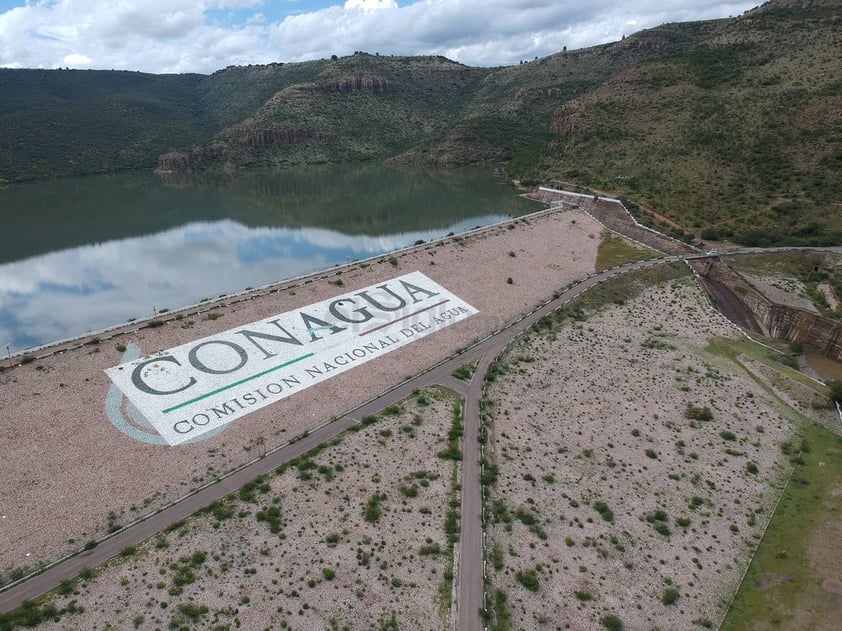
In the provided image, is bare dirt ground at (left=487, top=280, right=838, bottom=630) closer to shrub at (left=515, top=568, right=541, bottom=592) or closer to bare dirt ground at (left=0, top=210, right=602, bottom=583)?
shrub at (left=515, top=568, right=541, bottom=592)

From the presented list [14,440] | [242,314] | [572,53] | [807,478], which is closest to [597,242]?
[807,478]

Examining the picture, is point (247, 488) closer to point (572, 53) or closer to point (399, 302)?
point (399, 302)

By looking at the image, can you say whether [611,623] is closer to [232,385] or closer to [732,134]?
[232,385]

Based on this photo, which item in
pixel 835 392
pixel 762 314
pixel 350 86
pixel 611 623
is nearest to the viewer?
pixel 611 623

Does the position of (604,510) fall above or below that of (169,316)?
below

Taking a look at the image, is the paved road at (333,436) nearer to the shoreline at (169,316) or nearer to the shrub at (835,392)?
the shoreline at (169,316)

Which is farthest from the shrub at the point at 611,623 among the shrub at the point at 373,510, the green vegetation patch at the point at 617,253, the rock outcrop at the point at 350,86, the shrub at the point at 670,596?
the rock outcrop at the point at 350,86

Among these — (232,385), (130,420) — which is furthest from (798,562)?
(130,420)
